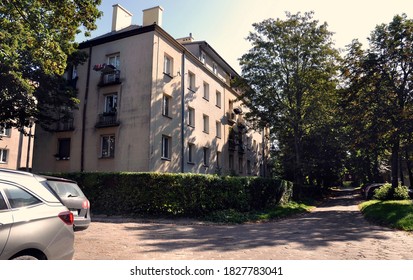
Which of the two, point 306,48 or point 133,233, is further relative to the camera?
point 306,48

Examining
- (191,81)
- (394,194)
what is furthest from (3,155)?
(394,194)

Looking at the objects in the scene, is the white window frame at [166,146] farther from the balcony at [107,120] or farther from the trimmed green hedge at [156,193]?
the trimmed green hedge at [156,193]

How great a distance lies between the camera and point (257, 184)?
59.8ft

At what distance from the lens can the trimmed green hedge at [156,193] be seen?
14.1 metres

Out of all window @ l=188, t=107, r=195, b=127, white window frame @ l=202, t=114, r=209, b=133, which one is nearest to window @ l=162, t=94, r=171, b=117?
window @ l=188, t=107, r=195, b=127

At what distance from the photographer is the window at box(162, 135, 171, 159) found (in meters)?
20.6

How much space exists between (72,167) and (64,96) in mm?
→ 4747

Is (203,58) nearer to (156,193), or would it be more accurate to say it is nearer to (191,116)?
(191,116)

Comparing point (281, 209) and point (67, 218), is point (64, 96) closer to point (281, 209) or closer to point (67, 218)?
point (281, 209)

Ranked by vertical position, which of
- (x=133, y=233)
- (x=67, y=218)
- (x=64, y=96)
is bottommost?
(x=133, y=233)

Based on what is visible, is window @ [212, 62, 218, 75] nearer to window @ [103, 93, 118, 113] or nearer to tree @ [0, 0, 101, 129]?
window @ [103, 93, 118, 113]

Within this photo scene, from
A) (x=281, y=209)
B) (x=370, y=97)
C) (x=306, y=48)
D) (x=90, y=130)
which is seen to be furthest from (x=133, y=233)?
(x=306, y=48)

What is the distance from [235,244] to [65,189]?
4.58 meters

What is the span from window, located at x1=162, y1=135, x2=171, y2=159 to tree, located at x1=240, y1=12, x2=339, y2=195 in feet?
32.8
